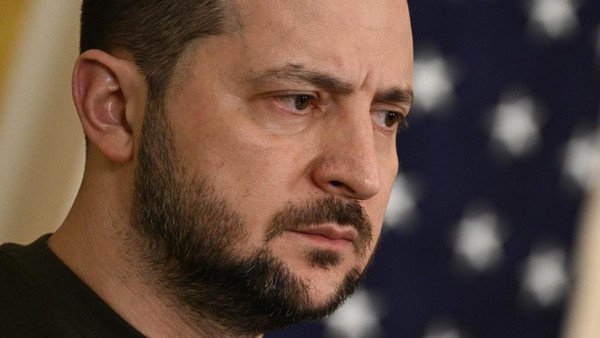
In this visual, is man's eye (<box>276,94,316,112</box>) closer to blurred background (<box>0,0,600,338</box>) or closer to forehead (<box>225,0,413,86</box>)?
forehead (<box>225,0,413,86</box>)

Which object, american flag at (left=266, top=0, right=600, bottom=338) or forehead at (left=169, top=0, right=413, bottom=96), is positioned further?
american flag at (left=266, top=0, right=600, bottom=338)

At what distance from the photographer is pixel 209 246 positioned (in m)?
1.34

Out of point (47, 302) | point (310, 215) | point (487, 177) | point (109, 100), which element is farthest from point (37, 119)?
point (487, 177)

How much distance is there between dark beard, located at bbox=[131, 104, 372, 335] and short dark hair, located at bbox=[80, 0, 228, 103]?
0.22 ft

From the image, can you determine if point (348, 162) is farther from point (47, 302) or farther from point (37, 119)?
point (37, 119)

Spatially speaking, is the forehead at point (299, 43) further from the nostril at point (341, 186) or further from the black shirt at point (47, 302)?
the black shirt at point (47, 302)

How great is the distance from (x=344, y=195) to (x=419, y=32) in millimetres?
928

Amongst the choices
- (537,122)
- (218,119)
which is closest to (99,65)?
(218,119)

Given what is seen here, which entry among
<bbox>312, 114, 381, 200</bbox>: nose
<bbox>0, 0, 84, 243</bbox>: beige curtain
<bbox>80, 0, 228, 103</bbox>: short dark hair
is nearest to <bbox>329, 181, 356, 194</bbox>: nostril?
<bbox>312, 114, 381, 200</bbox>: nose

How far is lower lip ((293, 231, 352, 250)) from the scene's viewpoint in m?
1.33

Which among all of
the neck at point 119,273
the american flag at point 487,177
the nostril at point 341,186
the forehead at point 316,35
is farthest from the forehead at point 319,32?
the american flag at point 487,177

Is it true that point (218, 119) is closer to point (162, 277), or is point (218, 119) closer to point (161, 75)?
point (161, 75)

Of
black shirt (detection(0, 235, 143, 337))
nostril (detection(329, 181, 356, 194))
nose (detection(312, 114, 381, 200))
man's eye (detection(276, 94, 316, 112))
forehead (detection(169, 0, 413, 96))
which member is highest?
forehead (detection(169, 0, 413, 96))

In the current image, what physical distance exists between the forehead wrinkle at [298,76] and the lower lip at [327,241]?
0.66 ft
